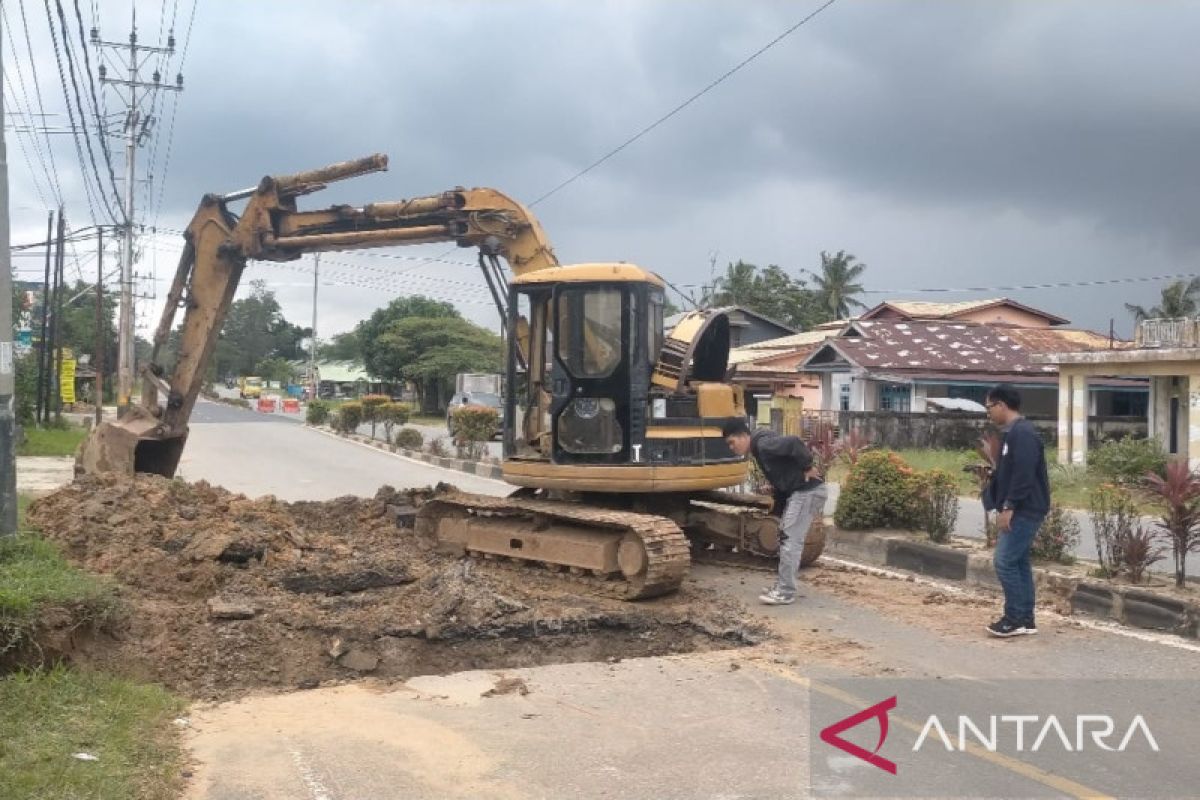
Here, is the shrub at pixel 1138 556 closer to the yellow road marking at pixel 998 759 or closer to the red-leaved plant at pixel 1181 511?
the red-leaved plant at pixel 1181 511

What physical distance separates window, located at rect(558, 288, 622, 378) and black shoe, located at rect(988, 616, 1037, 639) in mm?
3535

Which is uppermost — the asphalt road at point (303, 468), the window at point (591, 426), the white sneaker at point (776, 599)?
the window at point (591, 426)

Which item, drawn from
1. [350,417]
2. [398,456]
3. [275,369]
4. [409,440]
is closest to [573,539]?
[398,456]

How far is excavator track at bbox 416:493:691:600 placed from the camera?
328 inches

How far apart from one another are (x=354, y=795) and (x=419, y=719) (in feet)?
3.53

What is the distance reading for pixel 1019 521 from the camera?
7.48 metres

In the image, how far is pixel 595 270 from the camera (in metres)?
9.16

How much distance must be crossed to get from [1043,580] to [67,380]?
47.6 m

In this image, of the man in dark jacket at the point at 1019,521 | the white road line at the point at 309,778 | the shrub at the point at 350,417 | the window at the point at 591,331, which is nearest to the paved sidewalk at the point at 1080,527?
the man in dark jacket at the point at 1019,521

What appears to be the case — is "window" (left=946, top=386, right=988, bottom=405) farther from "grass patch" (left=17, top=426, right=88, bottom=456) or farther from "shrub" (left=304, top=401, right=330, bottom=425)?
"grass patch" (left=17, top=426, right=88, bottom=456)

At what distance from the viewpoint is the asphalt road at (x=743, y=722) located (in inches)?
186

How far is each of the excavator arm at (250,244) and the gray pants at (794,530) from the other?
12.4 feet

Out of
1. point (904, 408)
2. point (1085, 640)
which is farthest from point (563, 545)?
point (904, 408)

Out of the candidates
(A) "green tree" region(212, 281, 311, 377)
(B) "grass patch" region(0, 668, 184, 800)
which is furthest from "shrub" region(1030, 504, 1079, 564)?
(A) "green tree" region(212, 281, 311, 377)
